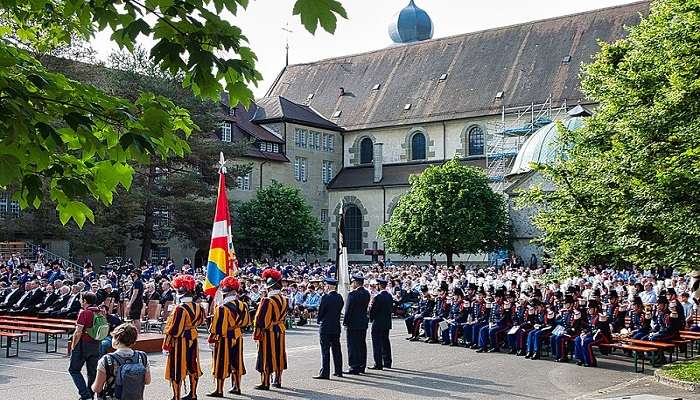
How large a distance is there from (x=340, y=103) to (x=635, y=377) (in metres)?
51.7

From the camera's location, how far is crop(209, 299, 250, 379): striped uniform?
1280cm

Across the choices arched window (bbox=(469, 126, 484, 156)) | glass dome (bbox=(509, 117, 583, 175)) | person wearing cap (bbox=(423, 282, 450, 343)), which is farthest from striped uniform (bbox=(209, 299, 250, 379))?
arched window (bbox=(469, 126, 484, 156))

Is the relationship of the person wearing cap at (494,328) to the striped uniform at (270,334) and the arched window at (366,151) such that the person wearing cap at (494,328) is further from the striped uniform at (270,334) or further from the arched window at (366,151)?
the arched window at (366,151)

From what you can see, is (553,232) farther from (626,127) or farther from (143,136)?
(143,136)

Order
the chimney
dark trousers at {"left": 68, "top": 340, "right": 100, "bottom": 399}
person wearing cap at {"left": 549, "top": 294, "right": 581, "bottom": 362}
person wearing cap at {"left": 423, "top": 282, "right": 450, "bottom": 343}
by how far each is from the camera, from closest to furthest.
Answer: dark trousers at {"left": 68, "top": 340, "right": 100, "bottom": 399}, person wearing cap at {"left": 549, "top": 294, "right": 581, "bottom": 362}, person wearing cap at {"left": 423, "top": 282, "right": 450, "bottom": 343}, the chimney

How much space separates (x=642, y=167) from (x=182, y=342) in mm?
9691

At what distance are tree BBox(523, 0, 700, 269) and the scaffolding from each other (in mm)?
32186

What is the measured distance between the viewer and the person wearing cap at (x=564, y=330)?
17.6 metres

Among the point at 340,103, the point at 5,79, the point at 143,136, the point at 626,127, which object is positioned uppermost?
the point at 340,103

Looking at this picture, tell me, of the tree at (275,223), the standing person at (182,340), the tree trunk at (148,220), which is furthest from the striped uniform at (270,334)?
the tree at (275,223)

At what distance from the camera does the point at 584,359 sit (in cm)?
1714

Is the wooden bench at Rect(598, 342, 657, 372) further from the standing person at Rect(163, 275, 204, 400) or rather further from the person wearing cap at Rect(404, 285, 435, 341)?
the standing person at Rect(163, 275, 204, 400)

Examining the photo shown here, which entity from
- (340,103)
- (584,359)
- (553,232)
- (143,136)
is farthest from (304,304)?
(340,103)

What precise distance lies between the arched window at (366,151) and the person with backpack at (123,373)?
180 ft
